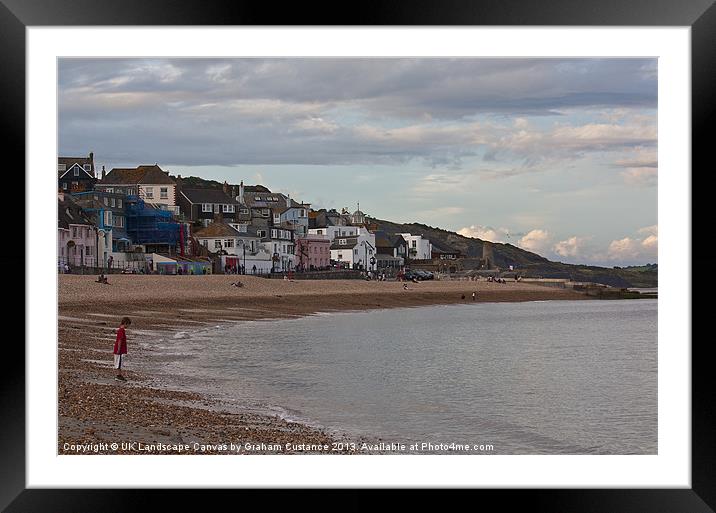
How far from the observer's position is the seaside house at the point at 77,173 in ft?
51.1

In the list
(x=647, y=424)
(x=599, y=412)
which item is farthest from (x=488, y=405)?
(x=647, y=424)

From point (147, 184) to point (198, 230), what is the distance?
1512 mm

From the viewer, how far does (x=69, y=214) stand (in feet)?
48.8

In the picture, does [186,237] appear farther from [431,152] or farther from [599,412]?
[599,412]

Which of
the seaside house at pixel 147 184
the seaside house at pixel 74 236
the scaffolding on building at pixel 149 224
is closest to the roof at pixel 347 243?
the scaffolding on building at pixel 149 224

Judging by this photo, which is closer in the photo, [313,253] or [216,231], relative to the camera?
[216,231]

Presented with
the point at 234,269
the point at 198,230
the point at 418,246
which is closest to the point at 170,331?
the point at 198,230

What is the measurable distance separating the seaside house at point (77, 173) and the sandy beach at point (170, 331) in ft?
6.36

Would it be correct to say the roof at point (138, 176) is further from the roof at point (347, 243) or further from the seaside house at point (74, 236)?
the roof at point (347, 243)

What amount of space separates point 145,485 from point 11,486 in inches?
25.5

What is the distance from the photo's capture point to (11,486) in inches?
144

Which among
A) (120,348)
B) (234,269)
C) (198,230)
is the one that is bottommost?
(120,348)

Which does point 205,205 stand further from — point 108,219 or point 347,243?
point 347,243
